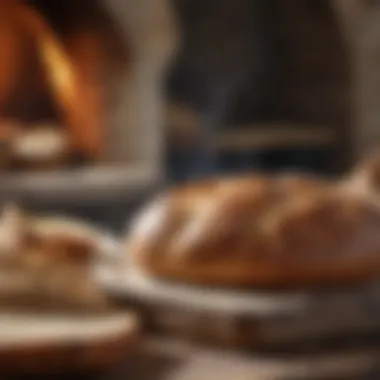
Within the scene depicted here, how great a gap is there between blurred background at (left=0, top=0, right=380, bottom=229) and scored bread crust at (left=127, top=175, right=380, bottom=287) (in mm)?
853

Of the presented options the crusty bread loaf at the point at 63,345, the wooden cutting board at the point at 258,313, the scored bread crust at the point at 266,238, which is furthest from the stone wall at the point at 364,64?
the crusty bread loaf at the point at 63,345

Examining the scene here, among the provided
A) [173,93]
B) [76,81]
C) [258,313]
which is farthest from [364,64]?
[258,313]

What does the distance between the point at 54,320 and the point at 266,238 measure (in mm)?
220

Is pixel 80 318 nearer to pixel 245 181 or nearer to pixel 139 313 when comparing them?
pixel 139 313

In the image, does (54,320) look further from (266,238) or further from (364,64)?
(364,64)

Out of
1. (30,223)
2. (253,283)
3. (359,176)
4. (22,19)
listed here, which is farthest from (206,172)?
(253,283)

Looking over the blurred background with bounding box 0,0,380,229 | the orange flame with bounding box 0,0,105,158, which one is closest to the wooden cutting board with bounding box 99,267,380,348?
the blurred background with bounding box 0,0,380,229

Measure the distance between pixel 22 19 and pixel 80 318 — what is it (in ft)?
3.73

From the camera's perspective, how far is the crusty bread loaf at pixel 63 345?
62cm

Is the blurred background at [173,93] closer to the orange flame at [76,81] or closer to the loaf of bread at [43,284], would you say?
the orange flame at [76,81]

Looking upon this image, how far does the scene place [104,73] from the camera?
1828mm

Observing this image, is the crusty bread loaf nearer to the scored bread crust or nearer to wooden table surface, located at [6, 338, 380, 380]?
wooden table surface, located at [6, 338, 380, 380]

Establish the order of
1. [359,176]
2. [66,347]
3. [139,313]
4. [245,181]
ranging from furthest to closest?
1. [359,176]
2. [245,181]
3. [139,313]
4. [66,347]

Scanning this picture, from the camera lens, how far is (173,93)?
1.90 m
